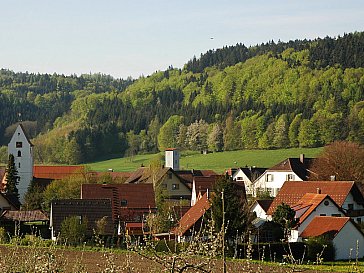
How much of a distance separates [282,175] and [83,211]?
114ft

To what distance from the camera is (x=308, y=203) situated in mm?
41469

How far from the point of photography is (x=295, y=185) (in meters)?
47.0

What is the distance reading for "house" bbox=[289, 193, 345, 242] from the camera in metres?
38.9

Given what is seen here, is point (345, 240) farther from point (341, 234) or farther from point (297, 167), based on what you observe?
point (297, 167)

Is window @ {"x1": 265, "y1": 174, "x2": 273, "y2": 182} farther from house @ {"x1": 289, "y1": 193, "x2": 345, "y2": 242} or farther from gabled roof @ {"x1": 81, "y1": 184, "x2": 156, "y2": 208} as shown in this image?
house @ {"x1": 289, "y1": 193, "x2": 345, "y2": 242}

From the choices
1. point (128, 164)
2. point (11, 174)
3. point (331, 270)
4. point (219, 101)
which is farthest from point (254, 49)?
point (331, 270)

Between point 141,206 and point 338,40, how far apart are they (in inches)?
4294

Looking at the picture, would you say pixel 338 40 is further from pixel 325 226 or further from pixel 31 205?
pixel 325 226

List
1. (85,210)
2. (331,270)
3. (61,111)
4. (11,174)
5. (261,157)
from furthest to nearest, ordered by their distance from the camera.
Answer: (61,111) → (261,157) → (11,174) → (85,210) → (331,270)

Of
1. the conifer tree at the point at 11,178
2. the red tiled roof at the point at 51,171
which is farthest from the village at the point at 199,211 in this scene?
the red tiled roof at the point at 51,171

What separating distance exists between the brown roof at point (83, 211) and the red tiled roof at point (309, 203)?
9911 millimetres

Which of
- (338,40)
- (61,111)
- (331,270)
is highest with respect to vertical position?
(338,40)

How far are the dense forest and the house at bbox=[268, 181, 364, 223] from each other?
2504 inches

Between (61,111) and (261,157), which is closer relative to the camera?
(261,157)
